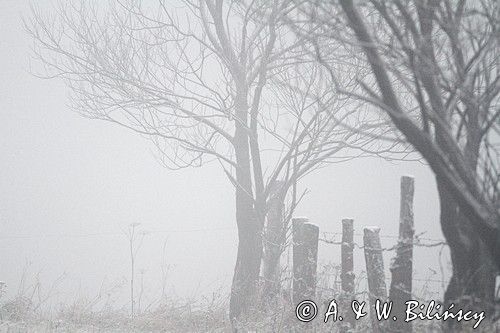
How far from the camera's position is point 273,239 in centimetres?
666

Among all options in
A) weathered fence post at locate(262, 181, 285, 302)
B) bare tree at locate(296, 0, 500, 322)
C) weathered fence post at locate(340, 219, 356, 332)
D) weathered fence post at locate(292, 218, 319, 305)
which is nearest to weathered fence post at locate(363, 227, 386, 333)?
weathered fence post at locate(340, 219, 356, 332)

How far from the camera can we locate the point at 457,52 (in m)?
2.95

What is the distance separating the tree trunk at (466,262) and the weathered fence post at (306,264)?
6.80ft

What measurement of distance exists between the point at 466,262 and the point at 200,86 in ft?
16.1

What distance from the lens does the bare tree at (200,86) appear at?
6352 mm

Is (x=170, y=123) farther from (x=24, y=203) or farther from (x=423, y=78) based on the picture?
(x=24, y=203)

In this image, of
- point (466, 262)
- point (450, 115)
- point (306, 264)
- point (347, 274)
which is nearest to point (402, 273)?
point (347, 274)

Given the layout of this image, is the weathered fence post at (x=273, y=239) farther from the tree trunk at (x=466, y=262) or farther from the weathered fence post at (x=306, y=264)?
the tree trunk at (x=466, y=262)

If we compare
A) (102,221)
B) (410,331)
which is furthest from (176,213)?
(410,331)

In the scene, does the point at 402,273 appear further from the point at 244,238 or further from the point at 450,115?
the point at 244,238

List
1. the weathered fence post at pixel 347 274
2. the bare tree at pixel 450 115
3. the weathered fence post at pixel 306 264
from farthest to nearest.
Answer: the weathered fence post at pixel 306 264
the weathered fence post at pixel 347 274
the bare tree at pixel 450 115

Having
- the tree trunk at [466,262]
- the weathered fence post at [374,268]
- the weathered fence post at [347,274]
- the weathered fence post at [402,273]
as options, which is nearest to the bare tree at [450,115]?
the tree trunk at [466,262]

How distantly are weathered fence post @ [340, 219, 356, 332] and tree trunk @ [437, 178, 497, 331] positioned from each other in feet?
4.82

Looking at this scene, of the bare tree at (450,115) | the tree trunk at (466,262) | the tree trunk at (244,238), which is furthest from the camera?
the tree trunk at (244,238)
